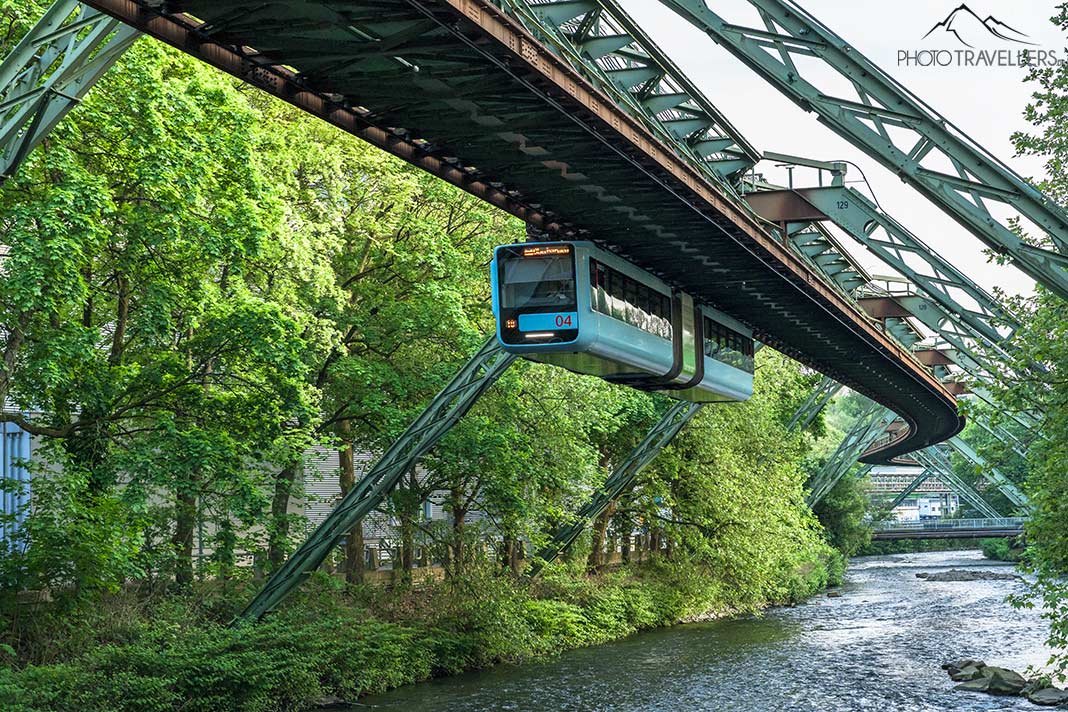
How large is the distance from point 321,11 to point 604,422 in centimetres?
2256

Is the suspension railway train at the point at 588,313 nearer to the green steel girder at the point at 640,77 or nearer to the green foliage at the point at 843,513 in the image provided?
the green steel girder at the point at 640,77

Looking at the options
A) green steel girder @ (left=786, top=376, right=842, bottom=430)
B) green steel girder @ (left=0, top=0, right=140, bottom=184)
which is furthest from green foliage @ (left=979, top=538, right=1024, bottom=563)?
green steel girder @ (left=0, top=0, right=140, bottom=184)

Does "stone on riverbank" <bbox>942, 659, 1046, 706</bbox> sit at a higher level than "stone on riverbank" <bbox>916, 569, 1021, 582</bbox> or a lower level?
lower

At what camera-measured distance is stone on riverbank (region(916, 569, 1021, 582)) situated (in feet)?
196

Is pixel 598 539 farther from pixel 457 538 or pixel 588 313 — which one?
pixel 588 313

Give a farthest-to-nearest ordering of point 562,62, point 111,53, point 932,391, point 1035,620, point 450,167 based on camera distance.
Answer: point 932,391
point 1035,620
point 450,167
point 111,53
point 562,62

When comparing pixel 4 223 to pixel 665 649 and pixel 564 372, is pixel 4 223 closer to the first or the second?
pixel 564 372

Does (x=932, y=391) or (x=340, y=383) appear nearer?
(x=340, y=383)

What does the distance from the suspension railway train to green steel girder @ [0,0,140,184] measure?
8.43 m

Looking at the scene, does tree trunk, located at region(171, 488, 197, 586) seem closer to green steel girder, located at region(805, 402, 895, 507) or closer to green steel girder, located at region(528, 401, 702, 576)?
green steel girder, located at region(528, 401, 702, 576)

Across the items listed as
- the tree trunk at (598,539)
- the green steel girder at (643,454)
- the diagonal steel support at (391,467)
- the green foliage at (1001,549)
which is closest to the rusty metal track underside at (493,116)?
the diagonal steel support at (391,467)

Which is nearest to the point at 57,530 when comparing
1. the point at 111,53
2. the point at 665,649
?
the point at 111,53

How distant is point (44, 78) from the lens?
14336mm

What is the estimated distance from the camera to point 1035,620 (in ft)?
125
